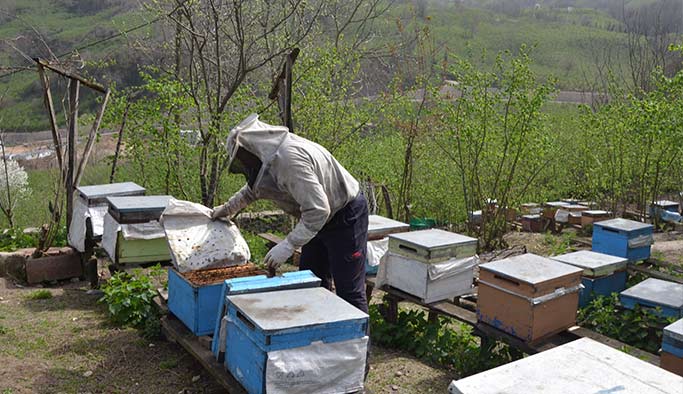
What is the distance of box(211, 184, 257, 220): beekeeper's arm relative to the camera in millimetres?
4094

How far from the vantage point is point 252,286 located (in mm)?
3207

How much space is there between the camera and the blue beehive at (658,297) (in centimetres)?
417

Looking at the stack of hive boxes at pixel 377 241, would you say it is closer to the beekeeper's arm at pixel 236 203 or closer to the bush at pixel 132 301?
the beekeeper's arm at pixel 236 203

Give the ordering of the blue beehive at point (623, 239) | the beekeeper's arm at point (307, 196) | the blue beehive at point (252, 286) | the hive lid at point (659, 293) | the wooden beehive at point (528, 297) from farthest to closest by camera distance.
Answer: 1. the blue beehive at point (623, 239)
2. the hive lid at point (659, 293)
3. the wooden beehive at point (528, 297)
4. the beekeeper's arm at point (307, 196)
5. the blue beehive at point (252, 286)

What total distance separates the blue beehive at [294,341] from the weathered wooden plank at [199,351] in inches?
2.6

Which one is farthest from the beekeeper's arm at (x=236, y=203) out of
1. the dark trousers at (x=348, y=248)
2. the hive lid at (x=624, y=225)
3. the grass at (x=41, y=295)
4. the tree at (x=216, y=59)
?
→ the hive lid at (x=624, y=225)

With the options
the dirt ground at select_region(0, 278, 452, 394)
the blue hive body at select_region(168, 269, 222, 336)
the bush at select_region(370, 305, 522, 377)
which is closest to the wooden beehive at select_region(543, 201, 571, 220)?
the bush at select_region(370, 305, 522, 377)

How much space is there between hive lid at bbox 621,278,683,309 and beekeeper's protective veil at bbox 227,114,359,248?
2.39m

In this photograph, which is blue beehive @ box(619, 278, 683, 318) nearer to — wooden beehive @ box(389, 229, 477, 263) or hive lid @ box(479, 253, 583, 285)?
hive lid @ box(479, 253, 583, 285)

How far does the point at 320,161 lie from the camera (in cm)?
357

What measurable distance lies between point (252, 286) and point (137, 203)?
2152mm

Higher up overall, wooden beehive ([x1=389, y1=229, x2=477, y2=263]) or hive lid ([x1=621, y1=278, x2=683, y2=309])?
wooden beehive ([x1=389, y1=229, x2=477, y2=263])

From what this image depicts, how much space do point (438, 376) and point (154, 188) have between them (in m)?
5.23

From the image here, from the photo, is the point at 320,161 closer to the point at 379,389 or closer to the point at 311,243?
the point at 311,243
